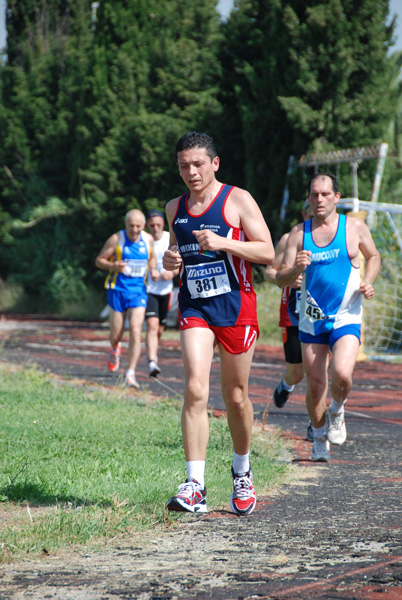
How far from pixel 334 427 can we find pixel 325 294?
115 cm

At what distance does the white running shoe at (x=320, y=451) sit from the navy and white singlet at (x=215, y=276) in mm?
2107

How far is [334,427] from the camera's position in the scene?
7.18m

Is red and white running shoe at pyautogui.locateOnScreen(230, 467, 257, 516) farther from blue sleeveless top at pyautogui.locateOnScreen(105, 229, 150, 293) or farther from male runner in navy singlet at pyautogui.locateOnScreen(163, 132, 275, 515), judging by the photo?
blue sleeveless top at pyautogui.locateOnScreen(105, 229, 150, 293)

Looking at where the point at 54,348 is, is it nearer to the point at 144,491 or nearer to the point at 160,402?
the point at 160,402

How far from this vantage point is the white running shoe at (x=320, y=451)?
268 inches

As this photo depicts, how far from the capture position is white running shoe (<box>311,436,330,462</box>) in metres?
6.80

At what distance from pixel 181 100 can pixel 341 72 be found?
763 cm

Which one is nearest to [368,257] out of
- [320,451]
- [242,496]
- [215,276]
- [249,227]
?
[320,451]

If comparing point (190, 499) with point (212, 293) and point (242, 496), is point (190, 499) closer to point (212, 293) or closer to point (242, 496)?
point (242, 496)

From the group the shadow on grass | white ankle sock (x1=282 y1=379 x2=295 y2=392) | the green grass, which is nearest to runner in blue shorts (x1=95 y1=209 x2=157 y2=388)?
the green grass

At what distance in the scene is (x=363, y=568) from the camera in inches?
153

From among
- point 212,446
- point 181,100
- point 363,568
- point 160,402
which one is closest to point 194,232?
point 363,568

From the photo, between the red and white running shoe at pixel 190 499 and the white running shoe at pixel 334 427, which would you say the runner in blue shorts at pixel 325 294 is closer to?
the white running shoe at pixel 334 427

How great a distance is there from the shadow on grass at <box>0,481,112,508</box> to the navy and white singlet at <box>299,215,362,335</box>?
99.1 inches
